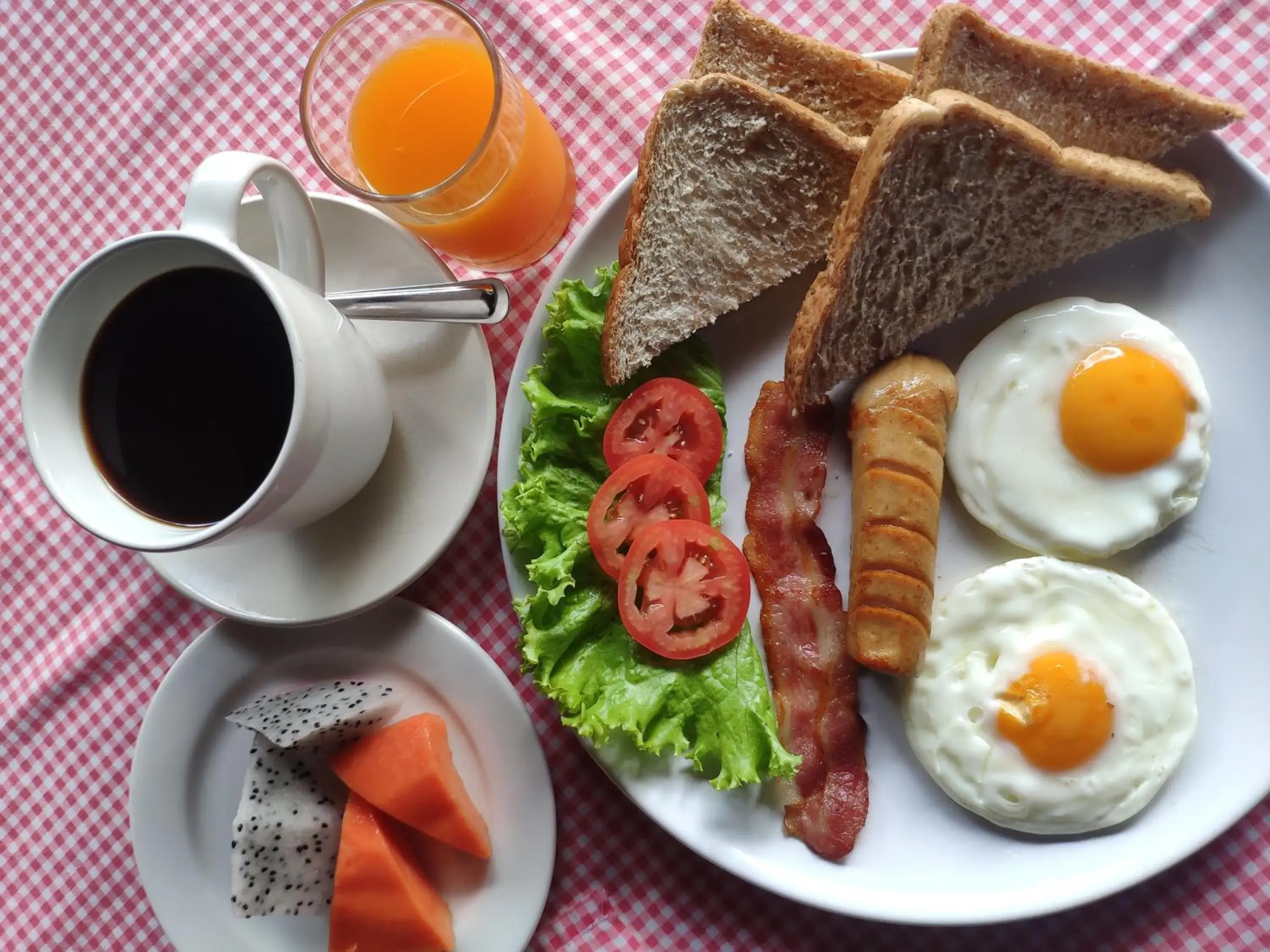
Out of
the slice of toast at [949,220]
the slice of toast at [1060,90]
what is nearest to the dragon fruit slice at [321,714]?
the slice of toast at [949,220]

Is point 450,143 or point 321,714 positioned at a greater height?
point 450,143

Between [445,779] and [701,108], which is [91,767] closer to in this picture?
[445,779]

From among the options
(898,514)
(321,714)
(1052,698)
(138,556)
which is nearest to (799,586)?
(898,514)

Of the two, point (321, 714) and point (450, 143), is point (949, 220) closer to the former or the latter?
point (450, 143)

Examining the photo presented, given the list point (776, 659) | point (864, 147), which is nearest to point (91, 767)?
point (776, 659)

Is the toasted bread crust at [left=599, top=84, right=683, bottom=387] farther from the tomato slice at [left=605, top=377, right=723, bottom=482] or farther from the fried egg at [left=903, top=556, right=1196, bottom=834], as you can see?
the fried egg at [left=903, top=556, right=1196, bottom=834]
